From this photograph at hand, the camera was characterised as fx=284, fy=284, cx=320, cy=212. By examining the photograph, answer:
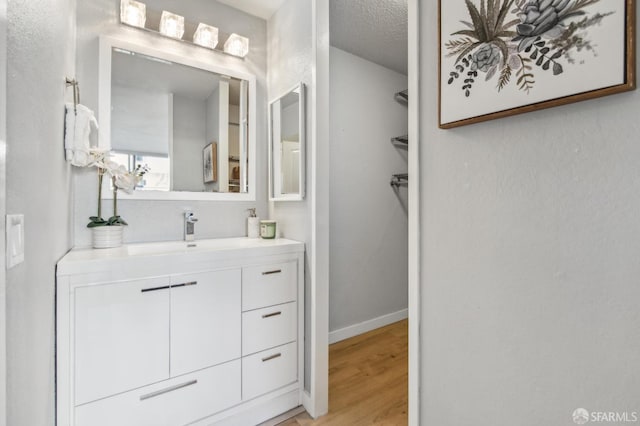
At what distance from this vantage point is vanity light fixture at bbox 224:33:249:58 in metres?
2.03

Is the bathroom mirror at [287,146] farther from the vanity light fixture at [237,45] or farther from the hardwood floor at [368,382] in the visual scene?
the hardwood floor at [368,382]

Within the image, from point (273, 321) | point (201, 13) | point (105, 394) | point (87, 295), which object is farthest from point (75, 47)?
point (273, 321)

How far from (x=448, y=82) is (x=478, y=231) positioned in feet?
1.53

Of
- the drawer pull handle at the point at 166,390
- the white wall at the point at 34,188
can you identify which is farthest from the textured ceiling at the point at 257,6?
the drawer pull handle at the point at 166,390

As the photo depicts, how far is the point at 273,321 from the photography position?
1.66 metres

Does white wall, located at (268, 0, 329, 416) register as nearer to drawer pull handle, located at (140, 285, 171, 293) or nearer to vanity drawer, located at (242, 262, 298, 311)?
vanity drawer, located at (242, 262, 298, 311)

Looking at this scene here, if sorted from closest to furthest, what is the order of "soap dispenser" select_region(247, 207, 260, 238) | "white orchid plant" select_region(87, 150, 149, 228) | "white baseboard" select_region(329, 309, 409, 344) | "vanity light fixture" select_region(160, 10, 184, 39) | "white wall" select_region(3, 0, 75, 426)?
"white wall" select_region(3, 0, 75, 426), "white orchid plant" select_region(87, 150, 149, 228), "vanity light fixture" select_region(160, 10, 184, 39), "soap dispenser" select_region(247, 207, 260, 238), "white baseboard" select_region(329, 309, 409, 344)

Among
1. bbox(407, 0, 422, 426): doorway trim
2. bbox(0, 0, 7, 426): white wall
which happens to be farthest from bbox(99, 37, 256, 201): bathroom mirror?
bbox(407, 0, 422, 426): doorway trim

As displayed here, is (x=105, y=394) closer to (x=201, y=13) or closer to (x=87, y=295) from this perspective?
(x=87, y=295)

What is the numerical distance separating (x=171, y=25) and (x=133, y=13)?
0.21 meters

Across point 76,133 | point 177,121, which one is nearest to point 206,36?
point 177,121

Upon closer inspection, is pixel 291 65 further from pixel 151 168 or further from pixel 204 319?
pixel 204 319

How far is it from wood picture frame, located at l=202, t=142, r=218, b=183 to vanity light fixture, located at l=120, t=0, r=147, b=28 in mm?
815

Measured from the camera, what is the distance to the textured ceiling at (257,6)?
2018 millimetres
